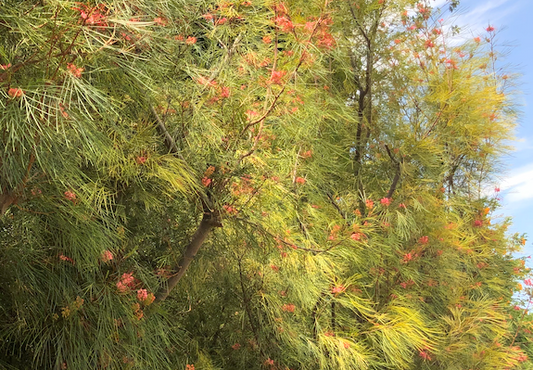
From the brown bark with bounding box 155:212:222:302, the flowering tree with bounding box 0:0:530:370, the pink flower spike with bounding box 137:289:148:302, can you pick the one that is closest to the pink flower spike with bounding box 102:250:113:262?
the flowering tree with bounding box 0:0:530:370

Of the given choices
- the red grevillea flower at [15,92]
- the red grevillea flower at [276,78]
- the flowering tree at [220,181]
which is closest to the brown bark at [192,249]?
the flowering tree at [220,181]

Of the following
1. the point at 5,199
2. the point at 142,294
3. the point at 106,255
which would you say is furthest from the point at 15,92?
the point at 142,294

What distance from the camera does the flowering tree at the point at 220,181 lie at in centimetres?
93

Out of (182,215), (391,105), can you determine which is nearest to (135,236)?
(182,215)

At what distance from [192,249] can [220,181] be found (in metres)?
0.21

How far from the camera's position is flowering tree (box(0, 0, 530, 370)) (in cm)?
93

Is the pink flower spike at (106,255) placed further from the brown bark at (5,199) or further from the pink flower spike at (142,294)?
the brown bark at (5,199)

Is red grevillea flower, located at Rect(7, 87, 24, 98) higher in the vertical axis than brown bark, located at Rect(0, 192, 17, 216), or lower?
higher

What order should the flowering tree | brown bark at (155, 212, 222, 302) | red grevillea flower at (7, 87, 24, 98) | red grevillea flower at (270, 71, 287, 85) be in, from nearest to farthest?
red grevillea flower at (7, 87, 24, 98), the flowering tree, red grevillea flower at (270, 71, 287, 85), brown bark at (155, 212, 222, 302)

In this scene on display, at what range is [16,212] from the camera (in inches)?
50.7

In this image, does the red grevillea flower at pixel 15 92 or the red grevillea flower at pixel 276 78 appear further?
the red grevillea flower at pixel 276 78

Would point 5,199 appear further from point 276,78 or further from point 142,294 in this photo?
point 276,78

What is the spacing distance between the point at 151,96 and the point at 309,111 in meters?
0.80

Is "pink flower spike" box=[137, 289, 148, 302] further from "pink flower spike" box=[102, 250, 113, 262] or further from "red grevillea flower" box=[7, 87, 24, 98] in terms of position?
"red grevillea flower" box=[7, 87, 24, 98]
